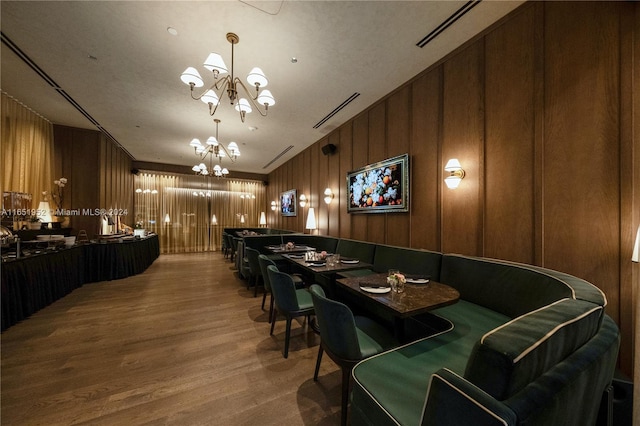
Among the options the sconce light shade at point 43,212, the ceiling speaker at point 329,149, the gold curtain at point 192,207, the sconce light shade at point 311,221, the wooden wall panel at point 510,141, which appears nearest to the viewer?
the wooden wall panel at point 510,141

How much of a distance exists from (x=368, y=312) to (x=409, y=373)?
1.89 m

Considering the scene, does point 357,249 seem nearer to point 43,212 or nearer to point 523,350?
point 523,350

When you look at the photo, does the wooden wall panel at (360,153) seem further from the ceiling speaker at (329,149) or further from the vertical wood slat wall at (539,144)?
the vertical wood slat wall at (539,144)

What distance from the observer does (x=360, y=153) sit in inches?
181

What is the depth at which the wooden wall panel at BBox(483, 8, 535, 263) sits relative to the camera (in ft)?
7.47

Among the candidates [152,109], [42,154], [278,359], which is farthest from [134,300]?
[42,154]

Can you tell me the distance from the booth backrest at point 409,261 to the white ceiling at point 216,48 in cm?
269

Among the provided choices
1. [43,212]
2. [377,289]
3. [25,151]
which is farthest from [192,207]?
[377,289]

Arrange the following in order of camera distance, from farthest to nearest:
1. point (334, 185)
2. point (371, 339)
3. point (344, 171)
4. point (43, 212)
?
point (334, 185)
point (344, 171)
point (43, 212)
point (371, 339)

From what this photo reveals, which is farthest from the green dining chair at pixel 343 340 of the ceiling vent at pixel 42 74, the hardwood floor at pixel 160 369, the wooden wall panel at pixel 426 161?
the ceiling vent at pixel 42 74

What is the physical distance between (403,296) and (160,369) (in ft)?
7.77

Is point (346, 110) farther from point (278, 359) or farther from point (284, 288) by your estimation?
point (278, 359)

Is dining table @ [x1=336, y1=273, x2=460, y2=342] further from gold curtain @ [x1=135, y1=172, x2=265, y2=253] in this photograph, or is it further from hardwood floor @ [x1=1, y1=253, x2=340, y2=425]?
gold curtain @ [x1=135, y1=172, x2=265, y2=253]

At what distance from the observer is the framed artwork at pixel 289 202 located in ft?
24.9
